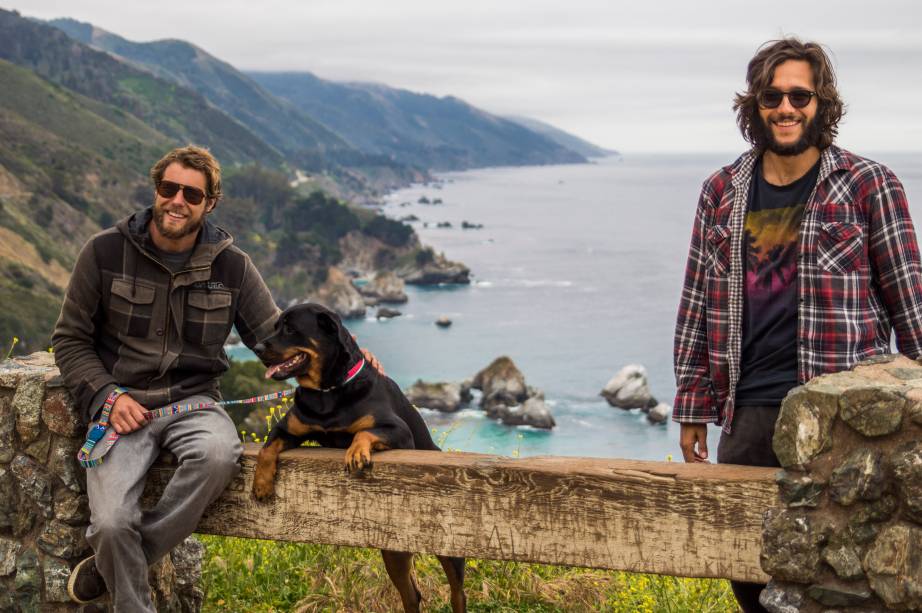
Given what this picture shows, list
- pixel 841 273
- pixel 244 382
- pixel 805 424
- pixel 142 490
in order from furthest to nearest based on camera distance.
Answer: pixel 244 382 → pixel 142 490 → pixel 841 273 → pixel 805 424

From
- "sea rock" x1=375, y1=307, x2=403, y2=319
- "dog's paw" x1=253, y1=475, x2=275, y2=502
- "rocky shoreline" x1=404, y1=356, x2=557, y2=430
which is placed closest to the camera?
"dog's paw" x1=253, y1=475, x2=275, y2=502

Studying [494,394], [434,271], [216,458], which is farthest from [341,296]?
[216,458]

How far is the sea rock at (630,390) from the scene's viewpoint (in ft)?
187

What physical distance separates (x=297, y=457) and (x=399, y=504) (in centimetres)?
43

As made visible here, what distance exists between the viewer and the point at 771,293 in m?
3.38

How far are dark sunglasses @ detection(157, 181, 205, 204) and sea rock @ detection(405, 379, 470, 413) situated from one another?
5545 cm

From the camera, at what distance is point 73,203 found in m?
90.1

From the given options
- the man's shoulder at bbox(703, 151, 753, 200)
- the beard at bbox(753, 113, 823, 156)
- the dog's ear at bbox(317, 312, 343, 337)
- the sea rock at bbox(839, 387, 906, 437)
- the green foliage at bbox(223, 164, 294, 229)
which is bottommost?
the green foliage at bbox(223, 164, 294, 229)

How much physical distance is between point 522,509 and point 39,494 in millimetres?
1943

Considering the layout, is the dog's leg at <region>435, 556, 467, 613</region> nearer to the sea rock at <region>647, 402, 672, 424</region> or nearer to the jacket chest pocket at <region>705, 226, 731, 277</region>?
the jacket chest pocket at <region>705, 226, 731, 277</region>

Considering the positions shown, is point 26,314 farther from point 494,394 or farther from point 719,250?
point 719,250

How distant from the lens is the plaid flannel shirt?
3.24 metres

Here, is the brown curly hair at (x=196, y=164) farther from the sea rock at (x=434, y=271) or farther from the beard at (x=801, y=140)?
the sea rock at (x=434, y=271)

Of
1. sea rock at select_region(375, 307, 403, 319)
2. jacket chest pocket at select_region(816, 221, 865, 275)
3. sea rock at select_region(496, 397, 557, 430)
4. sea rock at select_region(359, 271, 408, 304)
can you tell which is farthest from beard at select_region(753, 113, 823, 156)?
sea rock at select_region(359, 271, 408, 304)
